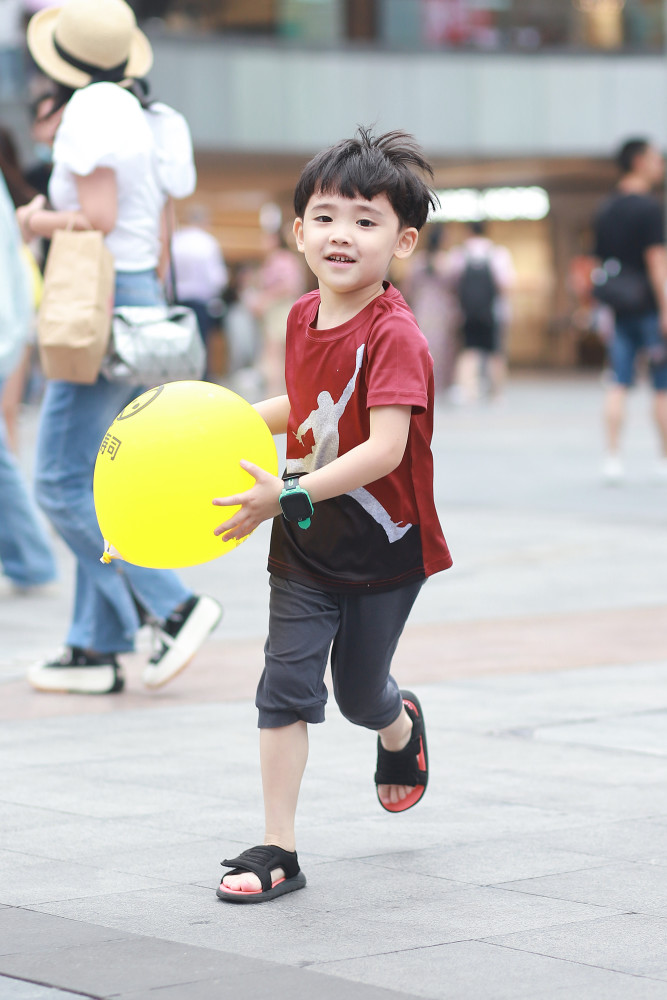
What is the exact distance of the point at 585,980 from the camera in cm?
304

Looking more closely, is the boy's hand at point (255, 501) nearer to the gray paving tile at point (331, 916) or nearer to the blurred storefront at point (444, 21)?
the gray paving tile at point (331, 916)

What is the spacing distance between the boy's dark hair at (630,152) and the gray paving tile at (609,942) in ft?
30.2

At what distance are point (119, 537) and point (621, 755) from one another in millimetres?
1829

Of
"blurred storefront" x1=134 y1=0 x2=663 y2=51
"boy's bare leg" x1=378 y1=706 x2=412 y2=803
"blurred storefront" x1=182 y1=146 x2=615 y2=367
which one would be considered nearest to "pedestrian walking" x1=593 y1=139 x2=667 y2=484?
"boy's bare leg" x1=378 y1=706 x2=412 y2=803

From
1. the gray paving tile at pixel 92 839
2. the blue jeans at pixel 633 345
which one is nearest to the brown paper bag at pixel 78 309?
the gray paving tile at pixel 92 839

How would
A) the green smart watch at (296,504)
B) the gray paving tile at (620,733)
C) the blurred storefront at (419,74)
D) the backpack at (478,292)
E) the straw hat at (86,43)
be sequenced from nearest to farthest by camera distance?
the green smart watch at (296,504) → the gray paving tile at (620,733) → the straw hat at (86,43) → the backpack at (478,292) → the blurred storefront at (419,74)

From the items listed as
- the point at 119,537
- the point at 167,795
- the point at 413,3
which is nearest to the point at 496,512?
the point at 167,795

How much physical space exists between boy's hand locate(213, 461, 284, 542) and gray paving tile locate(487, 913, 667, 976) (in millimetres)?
939

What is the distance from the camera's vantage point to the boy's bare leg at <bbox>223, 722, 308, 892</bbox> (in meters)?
3.70

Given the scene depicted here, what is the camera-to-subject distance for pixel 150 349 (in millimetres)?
5520

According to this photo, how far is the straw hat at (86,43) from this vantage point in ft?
18.7

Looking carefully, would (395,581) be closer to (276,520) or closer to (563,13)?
(276,520)

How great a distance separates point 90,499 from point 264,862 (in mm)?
2401

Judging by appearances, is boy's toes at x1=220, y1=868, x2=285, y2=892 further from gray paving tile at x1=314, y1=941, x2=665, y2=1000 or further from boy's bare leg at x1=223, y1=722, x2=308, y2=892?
gray paving tile at x1=314, y1=941, x2=665, y2=1000
